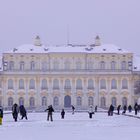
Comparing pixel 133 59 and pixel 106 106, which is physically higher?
pixel 133 59

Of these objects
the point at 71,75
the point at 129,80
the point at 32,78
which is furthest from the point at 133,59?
the point at 32,78

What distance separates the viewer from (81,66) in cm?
6244

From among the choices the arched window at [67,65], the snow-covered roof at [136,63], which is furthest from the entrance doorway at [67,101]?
the snow-covered roof at [136,63]

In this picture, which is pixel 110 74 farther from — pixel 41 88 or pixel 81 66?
pixel 41 88

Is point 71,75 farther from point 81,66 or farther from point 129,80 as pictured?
point 129,80

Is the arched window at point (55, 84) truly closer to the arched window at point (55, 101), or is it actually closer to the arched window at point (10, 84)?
the arched window at point (55, 101)

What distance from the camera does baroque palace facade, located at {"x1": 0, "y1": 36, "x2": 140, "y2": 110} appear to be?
61.9 meters

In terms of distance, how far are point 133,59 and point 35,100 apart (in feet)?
40.3

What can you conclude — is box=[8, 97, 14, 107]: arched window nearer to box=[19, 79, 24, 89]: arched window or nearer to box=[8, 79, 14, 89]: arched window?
box=[8, 79, 14, 89]: arched window

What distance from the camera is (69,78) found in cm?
6209

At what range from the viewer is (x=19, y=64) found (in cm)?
6244

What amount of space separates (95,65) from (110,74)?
1.95 metres

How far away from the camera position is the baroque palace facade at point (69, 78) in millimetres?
61875

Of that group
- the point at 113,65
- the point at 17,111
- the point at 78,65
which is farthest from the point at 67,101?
the point at 17,111
